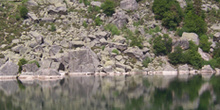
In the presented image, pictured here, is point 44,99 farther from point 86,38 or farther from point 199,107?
point 86,38

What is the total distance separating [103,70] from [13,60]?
30511 mm

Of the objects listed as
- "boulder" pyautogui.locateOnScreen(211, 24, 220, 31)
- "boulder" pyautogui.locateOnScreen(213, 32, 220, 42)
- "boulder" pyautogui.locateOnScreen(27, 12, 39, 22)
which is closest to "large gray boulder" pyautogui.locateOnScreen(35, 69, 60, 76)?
"boulder" pyautogui.locateOnScreen(27, 12, 39, 22)

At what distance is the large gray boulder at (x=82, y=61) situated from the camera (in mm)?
89250

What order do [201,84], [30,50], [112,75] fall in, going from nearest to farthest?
[201,84] < [112,75] < [30,50]

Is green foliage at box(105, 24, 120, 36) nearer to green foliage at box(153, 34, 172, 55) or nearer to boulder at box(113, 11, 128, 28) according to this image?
boulder at box(113, 11, 128, 28)

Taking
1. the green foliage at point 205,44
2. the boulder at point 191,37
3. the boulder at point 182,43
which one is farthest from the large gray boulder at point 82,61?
the green foliage at point 205,44

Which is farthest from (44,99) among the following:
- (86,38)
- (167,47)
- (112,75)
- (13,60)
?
(167,47)

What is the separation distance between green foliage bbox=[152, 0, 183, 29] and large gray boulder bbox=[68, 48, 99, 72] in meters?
41.9

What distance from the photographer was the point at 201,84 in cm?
6134

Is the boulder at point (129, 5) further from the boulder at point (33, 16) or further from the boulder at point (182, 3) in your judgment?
the boulder at point (33, 16)

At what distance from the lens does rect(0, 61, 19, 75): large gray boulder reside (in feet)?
265

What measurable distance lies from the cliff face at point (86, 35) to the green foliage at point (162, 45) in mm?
2064

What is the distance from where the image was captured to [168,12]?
4626 inches

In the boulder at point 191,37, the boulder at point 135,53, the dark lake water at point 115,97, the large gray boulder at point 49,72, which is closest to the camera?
the dark lake water at point 115,97
